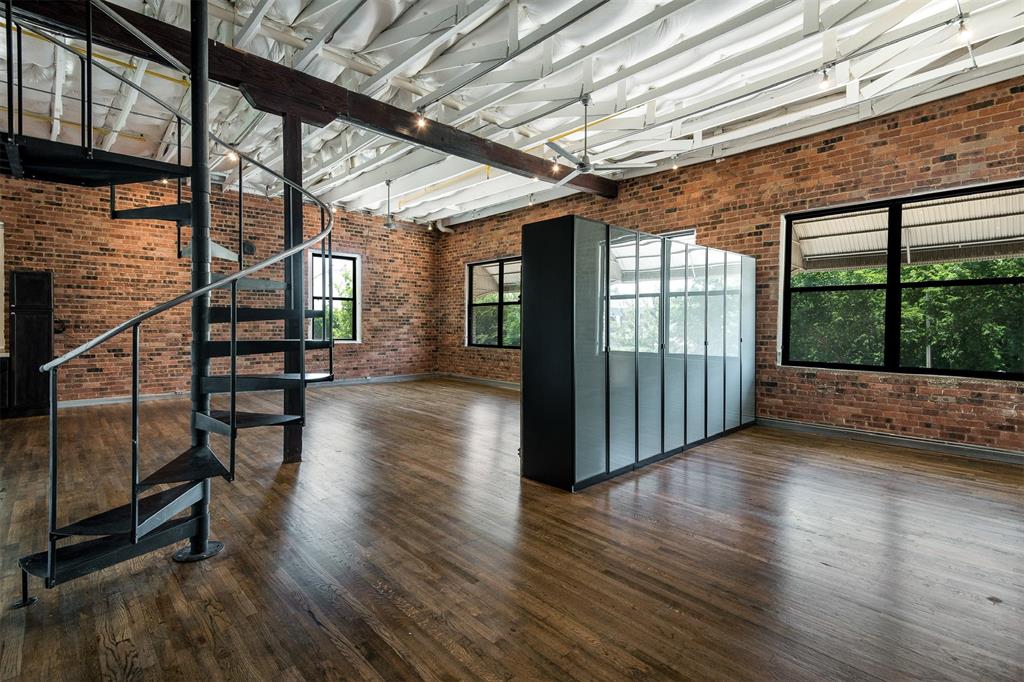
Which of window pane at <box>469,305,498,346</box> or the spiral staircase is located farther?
window pane at <box>469,305,498,346</box>

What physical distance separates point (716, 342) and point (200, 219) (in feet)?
16.6

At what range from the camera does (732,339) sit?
599 cm

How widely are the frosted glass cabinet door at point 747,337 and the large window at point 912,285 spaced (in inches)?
14.8

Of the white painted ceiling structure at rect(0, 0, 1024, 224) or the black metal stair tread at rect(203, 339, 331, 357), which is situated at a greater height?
the white painted ceiling structure at rect(0, 0, 1024, 224)

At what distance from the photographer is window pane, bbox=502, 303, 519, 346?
33.2 feet

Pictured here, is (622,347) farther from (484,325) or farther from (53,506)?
(484,325)

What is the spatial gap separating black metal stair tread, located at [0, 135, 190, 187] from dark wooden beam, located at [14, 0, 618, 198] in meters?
1.07

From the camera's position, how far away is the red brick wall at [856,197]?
4.82 meters

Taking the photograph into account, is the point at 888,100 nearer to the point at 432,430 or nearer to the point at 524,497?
the point at 524,497

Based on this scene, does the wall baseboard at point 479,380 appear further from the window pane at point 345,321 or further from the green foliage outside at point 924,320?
the green foliage outside at point 924,320

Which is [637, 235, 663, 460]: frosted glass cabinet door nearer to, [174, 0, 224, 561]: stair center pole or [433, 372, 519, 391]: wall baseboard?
[174, 0, 224, 561]: stair center pole

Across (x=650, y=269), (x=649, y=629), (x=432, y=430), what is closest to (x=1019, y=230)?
(x=650, y=269)

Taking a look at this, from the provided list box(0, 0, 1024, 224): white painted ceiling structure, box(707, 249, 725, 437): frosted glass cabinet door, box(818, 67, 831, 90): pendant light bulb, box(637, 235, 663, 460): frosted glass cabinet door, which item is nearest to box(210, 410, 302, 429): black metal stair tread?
box(0, 0, 1024, 224): white painted ceiling structure

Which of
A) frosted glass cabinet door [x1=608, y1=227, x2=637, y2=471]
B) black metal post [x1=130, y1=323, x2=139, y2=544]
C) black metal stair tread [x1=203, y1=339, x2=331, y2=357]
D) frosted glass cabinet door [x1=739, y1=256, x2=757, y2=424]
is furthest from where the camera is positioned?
frosted glass cabinet door [x1=739, y1=256, x2=757, y2=424]
